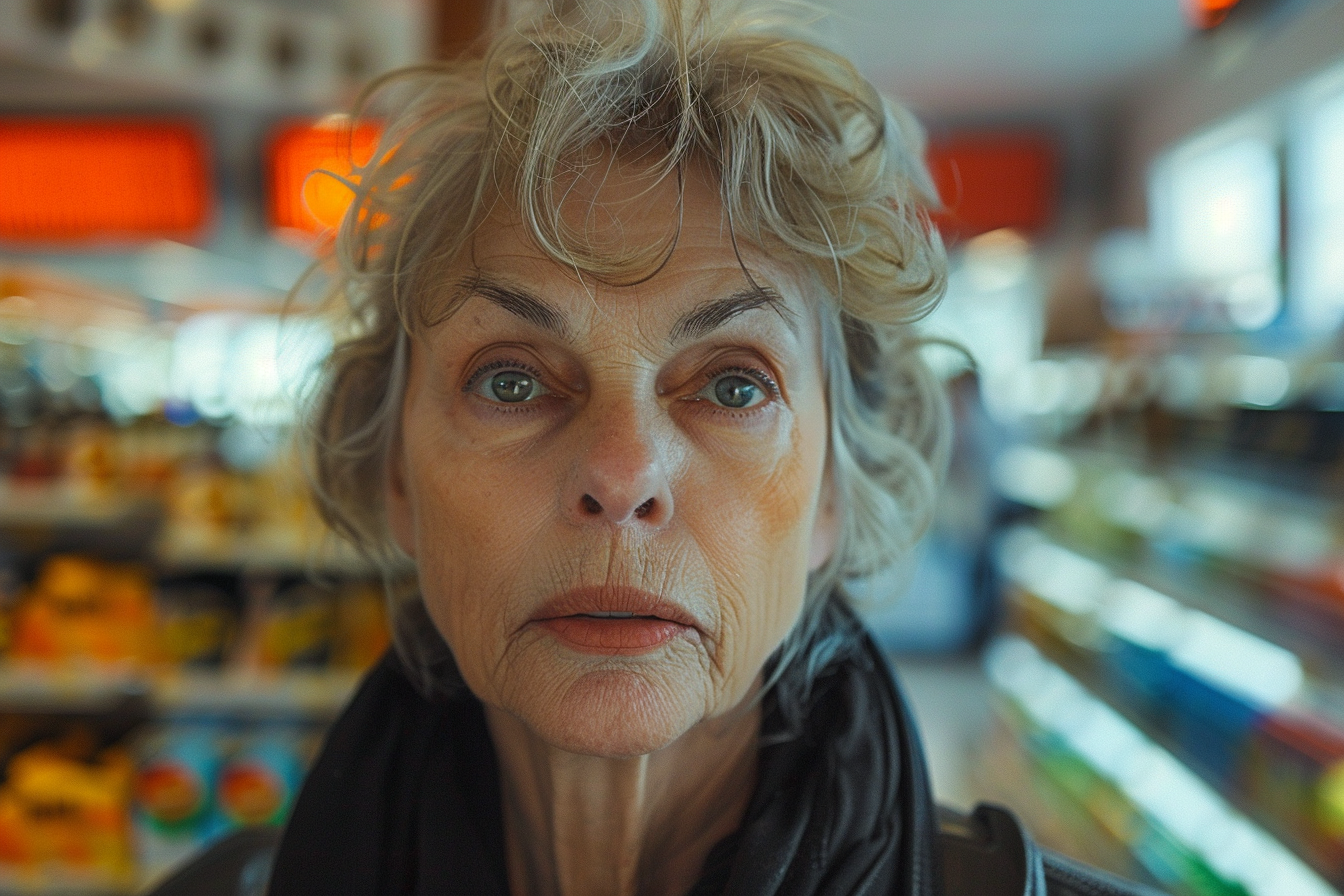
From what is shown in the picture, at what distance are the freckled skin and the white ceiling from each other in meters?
3.42

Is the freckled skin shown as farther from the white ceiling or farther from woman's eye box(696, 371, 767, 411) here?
the white ceiling

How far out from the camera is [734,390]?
3.06 feet

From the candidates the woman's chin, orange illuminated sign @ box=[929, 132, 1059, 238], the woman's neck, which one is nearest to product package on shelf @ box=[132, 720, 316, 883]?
the woman's neck

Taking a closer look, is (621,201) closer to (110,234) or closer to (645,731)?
(645,731)

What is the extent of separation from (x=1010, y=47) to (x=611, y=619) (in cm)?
476

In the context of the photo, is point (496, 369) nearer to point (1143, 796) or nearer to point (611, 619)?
point (611, 619)

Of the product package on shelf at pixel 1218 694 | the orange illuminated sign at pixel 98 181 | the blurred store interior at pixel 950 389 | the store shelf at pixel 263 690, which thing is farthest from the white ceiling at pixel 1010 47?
the orange illuminated sign at pixel 98 181

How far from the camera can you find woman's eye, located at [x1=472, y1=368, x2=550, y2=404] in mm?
933

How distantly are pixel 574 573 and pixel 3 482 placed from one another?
10.2 ft

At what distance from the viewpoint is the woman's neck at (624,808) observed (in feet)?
3.25

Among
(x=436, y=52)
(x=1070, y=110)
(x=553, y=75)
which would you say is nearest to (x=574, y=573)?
(x=553, y=75)

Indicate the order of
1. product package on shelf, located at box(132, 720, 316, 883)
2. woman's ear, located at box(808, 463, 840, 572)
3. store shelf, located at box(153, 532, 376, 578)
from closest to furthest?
1. woman's ear, located at box(808, 463, 840, 572)
2. product package on shelf, located at box(132, 720, 316, 883)
3. store shelf, located at box(153, 532, 376, 578)

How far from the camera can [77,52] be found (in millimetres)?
3557

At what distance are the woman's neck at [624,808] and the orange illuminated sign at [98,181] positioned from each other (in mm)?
4494
